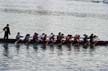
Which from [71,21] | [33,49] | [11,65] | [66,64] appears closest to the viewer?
[11,65]

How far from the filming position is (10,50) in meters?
40.2

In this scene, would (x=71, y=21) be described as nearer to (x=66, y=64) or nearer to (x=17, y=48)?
(x=17, y=48)

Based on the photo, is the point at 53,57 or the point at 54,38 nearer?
the point at 53,57

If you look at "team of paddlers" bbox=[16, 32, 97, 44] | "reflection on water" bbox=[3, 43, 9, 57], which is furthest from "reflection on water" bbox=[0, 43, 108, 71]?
"team of paddlers" bbox=[16, 32, 97, 44]

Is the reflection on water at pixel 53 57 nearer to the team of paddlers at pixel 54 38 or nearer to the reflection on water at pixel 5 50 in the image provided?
the reflection on water at pixel 5 50

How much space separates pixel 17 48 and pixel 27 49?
1.08 m

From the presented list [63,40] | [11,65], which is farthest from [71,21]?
[11,65]

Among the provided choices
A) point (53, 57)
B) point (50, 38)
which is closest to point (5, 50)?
point (53, 57)

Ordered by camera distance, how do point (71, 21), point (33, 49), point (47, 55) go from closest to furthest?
point (47, 55) < point (33, 49) < point (71, 21)

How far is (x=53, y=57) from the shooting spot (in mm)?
38375

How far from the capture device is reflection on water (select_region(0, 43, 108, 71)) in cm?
3331

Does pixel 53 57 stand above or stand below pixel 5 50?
below

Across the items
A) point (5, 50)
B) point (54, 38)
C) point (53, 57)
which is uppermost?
point (54, 38)

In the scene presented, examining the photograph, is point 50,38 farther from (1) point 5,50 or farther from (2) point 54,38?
(1) point 5,50
